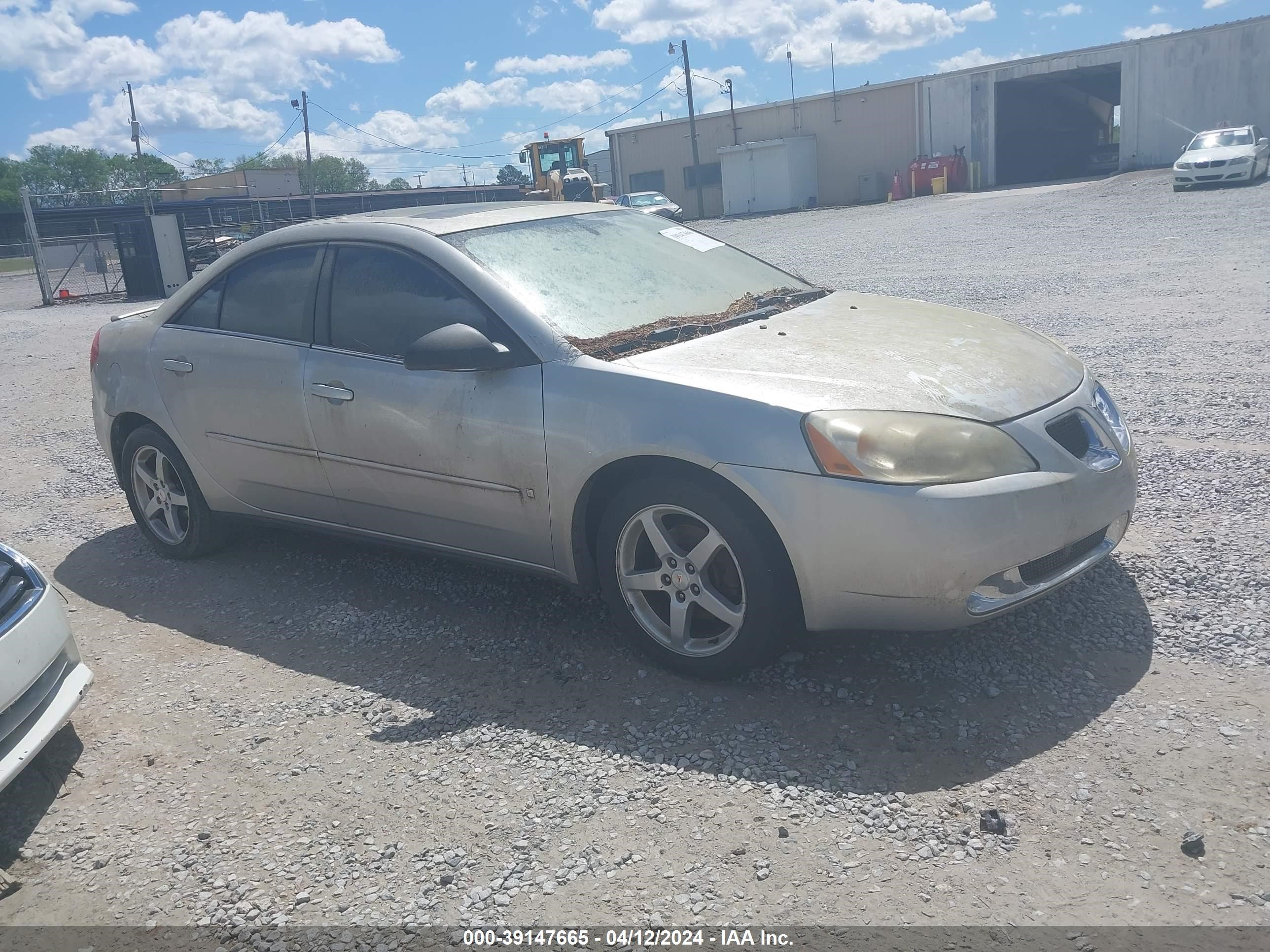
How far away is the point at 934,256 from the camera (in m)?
18.0

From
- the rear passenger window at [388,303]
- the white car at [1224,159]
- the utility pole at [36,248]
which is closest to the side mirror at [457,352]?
the rear passenger window at [388,303]

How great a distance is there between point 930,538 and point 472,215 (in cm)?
254

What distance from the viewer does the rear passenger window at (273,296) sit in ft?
14.9

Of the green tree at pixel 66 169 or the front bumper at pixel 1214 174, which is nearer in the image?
the front bumper at pixel 1214 174

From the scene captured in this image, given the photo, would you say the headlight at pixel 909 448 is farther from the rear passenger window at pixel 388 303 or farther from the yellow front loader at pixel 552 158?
the yellow front loader at pixel 552 158

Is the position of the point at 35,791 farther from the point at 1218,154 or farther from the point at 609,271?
the point at 1218,154

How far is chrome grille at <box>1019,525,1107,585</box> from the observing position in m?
3.26

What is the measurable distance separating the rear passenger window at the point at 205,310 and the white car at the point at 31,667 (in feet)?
5.55

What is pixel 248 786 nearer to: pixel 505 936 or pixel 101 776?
pixel 101 776

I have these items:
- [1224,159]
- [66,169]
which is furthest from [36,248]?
[66,169]

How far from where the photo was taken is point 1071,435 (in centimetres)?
347

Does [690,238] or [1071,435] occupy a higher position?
[690,238]

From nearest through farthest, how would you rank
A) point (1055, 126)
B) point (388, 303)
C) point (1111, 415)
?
point (1111, 415)
point (388, 303)
point (1055, 126)

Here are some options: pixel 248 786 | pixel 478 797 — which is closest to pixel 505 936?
pixel 478 797
